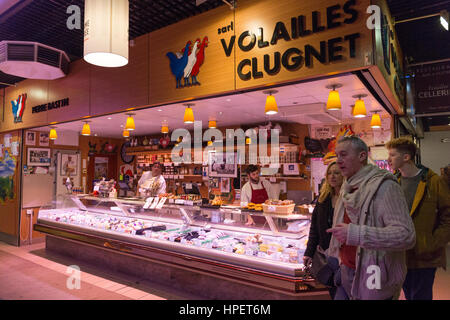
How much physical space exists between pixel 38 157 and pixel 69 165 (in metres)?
0.86

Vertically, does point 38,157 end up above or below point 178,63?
below

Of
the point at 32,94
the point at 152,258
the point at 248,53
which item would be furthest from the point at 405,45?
the point at 32,94

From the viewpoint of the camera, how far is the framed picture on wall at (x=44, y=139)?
26.5 feet

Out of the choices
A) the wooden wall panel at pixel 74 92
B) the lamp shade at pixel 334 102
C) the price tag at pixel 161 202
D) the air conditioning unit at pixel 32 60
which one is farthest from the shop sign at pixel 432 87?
the air conditioning unit at pixel 32 60

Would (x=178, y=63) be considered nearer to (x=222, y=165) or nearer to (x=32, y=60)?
(x=32, y=60)

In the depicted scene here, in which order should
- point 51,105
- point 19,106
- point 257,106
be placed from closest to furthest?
point 257,106 < point 51,105 < point 19,106

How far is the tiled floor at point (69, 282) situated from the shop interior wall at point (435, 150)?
7012 millimetres

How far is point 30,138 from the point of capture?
310 inches

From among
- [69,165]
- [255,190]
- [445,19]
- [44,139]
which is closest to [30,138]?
[44,139]

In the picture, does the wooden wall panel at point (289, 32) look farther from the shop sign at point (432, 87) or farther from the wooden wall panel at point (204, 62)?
the shop sign at point (432, 87)

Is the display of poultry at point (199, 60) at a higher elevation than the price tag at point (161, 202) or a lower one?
higher

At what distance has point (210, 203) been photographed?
452 centimetres

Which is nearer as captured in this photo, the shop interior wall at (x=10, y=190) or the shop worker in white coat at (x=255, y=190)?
the shop worker in white coat at (x=255, y=190)

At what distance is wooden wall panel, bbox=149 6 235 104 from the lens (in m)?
4.11
